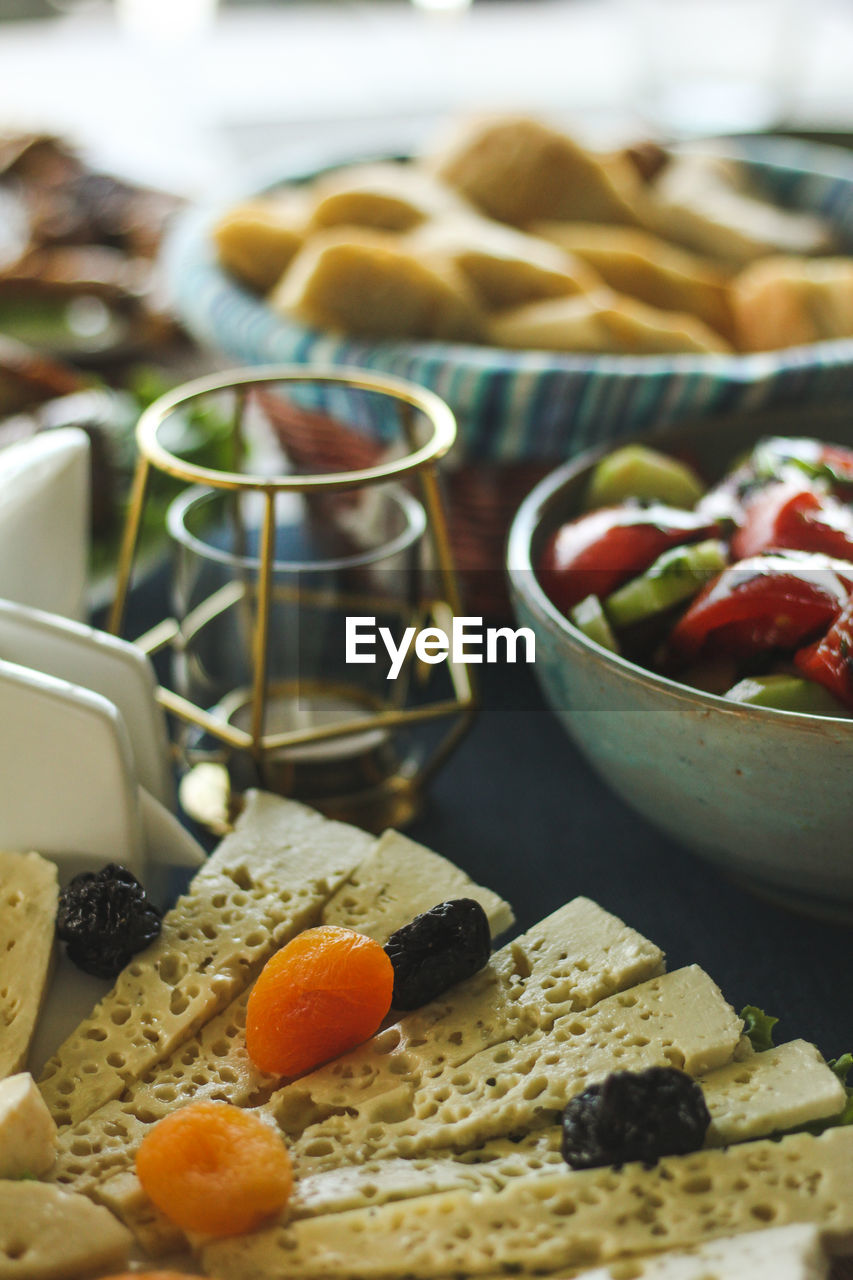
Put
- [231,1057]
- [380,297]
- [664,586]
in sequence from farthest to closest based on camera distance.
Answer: [380,297]
[664,586]
[231,1057]

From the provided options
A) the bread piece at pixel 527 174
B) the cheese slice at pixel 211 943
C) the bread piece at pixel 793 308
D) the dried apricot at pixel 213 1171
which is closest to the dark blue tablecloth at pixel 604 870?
the cheese slice at pixel 211 943

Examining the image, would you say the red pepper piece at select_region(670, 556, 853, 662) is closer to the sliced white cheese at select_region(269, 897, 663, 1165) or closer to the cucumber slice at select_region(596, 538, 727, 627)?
the cucumber slice at select_region(596, 538, 727, 627)

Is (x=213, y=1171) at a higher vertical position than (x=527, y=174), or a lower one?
lower

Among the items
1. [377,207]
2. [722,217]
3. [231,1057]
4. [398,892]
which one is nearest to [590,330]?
[377,207]

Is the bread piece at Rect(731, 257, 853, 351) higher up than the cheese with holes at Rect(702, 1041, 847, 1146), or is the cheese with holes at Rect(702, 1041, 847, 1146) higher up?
the bread piece at Rect(731, 257, 853, 351)

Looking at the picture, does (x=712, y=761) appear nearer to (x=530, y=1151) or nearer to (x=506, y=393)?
(x=530, y=1151)

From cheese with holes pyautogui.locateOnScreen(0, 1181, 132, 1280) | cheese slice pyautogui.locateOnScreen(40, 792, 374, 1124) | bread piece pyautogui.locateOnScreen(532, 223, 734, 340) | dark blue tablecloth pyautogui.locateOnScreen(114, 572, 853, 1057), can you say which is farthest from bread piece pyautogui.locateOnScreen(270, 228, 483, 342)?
cheese with holes pyautogui.locateOnScreen(0, 1181, 132, 1280)

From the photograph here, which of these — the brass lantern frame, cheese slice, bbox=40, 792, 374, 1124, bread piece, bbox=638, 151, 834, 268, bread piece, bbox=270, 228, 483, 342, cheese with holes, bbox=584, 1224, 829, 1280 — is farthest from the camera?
bread piece, bbox=638, 151, 834, 268
